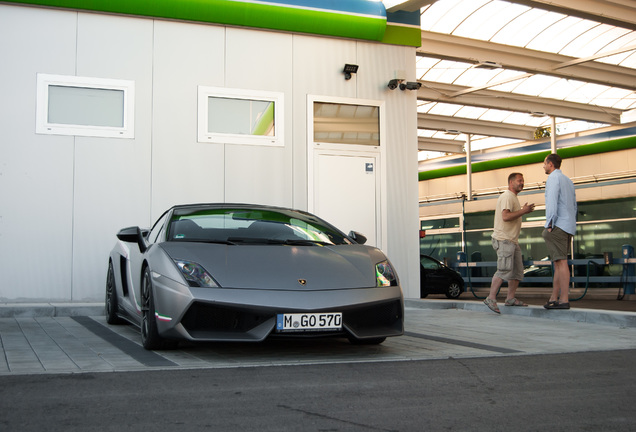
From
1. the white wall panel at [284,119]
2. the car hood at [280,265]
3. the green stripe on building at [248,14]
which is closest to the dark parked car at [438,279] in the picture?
the green stripe on building at [248,14]

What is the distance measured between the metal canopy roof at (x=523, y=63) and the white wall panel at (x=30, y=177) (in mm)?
5290

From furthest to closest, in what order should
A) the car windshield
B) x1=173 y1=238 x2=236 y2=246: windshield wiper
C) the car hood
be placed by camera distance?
1. the car windshield
2. x1=173 y1=238 x2=236 y2=246: windshield wiper
3. the car hood

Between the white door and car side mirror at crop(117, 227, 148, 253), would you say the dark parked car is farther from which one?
car side mirror at crop(117, 227, 148, 253)

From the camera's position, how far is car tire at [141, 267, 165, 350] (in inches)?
204

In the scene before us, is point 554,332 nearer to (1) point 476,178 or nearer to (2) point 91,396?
(2) point 91,396

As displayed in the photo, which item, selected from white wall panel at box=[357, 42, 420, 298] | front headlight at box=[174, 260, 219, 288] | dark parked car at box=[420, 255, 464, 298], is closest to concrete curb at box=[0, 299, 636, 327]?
white wall panel at box=[357, 42, 420, 298]

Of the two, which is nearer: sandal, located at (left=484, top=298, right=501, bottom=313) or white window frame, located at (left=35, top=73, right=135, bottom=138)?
sandal, located at (left=484, top=298, right=501, bottom=313)

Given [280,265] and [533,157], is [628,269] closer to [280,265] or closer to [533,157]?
[533,157]

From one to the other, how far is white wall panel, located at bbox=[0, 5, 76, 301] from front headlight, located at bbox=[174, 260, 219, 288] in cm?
505

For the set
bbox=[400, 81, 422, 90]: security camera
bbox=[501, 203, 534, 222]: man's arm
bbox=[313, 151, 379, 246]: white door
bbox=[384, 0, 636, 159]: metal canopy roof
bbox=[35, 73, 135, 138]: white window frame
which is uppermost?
bbox=[384, 0, 636, 159]: metal canopy roof

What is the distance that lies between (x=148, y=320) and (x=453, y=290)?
1586 centimetres

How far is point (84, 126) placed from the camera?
383 inches

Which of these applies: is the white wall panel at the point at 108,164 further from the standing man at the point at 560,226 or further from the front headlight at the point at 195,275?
the standing man at the point at 560,226

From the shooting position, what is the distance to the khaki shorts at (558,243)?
27.6 ft
